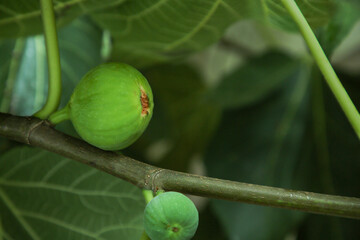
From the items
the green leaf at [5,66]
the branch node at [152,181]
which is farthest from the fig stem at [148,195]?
the green leaf at [5,66]

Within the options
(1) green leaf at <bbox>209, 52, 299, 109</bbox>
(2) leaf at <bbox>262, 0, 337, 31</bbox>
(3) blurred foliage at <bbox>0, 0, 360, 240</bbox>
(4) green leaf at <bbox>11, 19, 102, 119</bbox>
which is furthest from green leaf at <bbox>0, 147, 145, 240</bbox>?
(1) green leaf at <bbox>209, 52, 299, 109</bbox>

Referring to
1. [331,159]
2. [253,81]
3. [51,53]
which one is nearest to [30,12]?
[51,53]

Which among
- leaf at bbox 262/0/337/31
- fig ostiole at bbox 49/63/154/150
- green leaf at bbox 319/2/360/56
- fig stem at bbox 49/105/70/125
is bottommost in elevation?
fig stem at bbox 49/105/70/125

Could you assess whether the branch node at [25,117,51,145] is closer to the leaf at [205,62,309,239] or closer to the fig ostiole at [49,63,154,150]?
the fig ostiole at [49,63,154,150]

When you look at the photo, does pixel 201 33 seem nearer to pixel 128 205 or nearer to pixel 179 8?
pixel 179 8

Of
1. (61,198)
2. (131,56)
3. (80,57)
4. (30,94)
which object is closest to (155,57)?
(131,56)

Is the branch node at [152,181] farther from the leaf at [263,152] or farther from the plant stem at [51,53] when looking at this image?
the leaf at [263,152]
